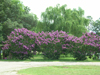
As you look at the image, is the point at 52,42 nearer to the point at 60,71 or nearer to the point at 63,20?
the point at 60,71

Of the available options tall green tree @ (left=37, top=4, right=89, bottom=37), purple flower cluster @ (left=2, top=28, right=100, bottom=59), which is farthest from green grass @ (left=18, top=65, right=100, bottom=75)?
tall green tree @ (left=37, top=4, right=89, bottom=37)

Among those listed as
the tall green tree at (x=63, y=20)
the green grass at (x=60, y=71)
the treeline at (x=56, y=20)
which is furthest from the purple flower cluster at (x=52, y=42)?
the tall green tree at (x=63, y=20)

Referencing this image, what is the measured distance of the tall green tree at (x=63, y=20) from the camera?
29766 millimetres

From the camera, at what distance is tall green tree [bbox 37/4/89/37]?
1172 inches

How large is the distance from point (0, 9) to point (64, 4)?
1399cm

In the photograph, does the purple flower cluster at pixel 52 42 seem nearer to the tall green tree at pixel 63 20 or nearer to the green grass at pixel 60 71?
the green grass at pixel 60 71

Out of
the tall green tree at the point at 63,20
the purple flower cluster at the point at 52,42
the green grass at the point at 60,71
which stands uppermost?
the tall green tree at the point at 63,20

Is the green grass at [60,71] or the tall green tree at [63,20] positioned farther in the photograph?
the tall green tree at [63,20]

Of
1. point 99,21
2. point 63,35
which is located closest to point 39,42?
point 63,35

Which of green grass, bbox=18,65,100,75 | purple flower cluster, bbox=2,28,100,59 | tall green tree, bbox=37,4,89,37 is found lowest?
green grass, bbox=18,65,100,75

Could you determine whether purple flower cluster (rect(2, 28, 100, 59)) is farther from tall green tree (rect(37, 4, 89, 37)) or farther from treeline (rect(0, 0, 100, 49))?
tall green tree (rect(37, 4, 89, 37))

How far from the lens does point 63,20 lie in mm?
29641

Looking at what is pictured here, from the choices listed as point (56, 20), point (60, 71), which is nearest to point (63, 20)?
point (56, 20)

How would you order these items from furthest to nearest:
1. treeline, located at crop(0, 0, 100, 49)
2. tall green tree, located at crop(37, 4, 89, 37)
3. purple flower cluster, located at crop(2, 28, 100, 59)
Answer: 1. tall green tree, located at crop(37, 4, 89, 37)
2. treeline, located at crop(0, 0, 100, 49)
3. purple flower cluster, located at crop(2, 28, 100, 59)
